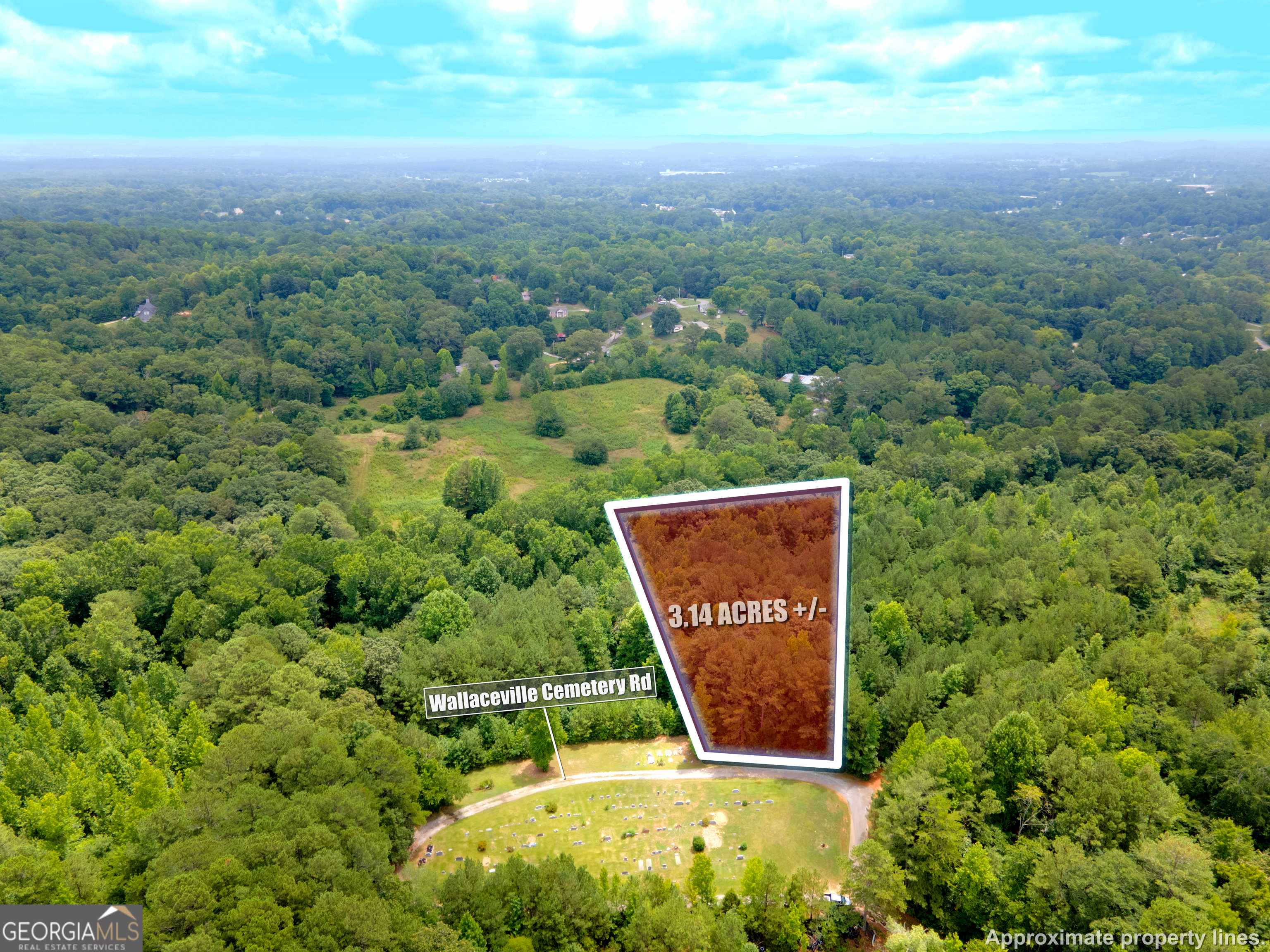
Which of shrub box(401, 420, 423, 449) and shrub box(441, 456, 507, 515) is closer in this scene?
shrub box(441, 456, 507, 515)

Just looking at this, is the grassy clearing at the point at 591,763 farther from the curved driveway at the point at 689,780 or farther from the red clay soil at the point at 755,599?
the red clay soil at the point at 755,599

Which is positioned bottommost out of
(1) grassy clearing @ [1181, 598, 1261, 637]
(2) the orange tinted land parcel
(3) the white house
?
(3) the white house

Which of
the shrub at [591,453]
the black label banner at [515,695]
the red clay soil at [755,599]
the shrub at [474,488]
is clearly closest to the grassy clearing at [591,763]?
the black label banner at [515,695]

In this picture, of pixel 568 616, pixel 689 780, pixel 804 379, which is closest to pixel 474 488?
pixel 568 616

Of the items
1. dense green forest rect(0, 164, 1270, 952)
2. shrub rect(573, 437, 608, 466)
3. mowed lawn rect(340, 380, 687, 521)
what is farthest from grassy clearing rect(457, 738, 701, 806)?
shrub rect(573, 437, 608, 466)

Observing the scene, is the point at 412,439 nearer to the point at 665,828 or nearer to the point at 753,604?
the point at 665,828

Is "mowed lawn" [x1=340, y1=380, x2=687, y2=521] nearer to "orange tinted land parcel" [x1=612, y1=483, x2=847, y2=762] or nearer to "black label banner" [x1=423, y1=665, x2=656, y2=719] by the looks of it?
"black label banner" [x1=423, y1=665, x2=656, y2=719]

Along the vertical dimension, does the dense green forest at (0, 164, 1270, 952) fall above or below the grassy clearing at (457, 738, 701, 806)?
above
